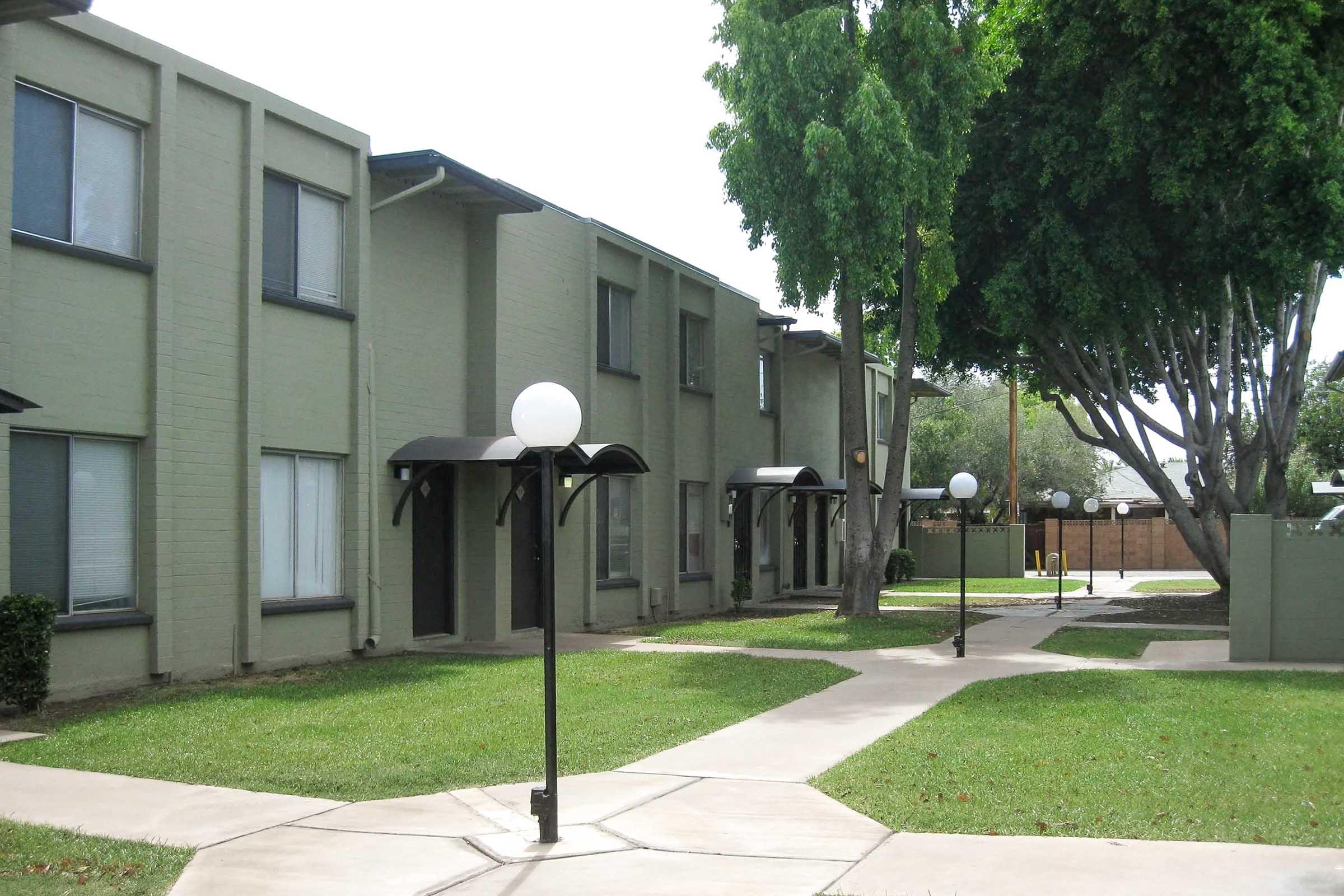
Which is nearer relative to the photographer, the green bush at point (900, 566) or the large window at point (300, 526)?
the large window at point (300, 526)

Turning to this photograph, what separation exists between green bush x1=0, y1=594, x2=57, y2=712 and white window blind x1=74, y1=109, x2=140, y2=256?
364 cm

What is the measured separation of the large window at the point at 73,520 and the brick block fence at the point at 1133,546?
4151 centimetres

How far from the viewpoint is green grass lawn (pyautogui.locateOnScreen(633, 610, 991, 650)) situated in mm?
17875

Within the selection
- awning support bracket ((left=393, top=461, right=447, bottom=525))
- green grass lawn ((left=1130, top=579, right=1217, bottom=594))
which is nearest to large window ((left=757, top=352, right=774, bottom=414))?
green grass lawn ((left=1130, top=579, right=1217, bottom=594))

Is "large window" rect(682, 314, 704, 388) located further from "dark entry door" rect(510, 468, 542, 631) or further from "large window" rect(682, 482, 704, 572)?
"dark entry door" rect(510, 468, 542, 631)

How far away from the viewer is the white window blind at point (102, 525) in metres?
12.1

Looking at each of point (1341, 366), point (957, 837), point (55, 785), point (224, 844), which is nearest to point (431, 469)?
point (55, 785)

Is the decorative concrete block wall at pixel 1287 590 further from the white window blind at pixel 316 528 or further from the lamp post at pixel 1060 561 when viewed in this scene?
the white window blind at pixel 316 528

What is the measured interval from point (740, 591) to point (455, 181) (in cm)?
1120

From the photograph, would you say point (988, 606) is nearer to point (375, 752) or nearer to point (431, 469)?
point (431, 469)

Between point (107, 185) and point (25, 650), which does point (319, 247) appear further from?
point (25, 650)

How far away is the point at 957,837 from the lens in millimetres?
6930

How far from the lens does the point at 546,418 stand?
7.54 metres

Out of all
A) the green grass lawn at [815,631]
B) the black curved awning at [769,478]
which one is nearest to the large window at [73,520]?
the green grass lawn at [815,631]
